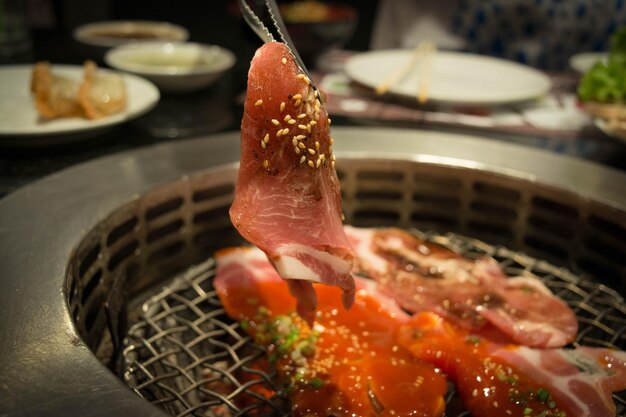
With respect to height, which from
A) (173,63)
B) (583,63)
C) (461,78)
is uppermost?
(583,63)

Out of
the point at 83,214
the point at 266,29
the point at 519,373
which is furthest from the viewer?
the point at 83,214

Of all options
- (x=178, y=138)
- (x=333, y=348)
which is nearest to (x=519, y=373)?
(x=333, y=348)

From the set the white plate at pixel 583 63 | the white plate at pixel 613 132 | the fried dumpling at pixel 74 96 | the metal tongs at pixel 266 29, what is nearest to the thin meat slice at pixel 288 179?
the metal tongs at pixel 266 29

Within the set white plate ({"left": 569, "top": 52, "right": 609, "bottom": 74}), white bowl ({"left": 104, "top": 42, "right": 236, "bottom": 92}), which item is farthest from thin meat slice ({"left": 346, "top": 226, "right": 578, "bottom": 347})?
white plate ({"left": 569, "top": 52, "right": 609, "bottom": 74})

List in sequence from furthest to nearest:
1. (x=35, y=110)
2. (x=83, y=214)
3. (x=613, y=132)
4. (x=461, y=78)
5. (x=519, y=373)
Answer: (x=461, y=78), (x=35, y=110), (x=613, y=132), (x=83, y=214), (x=519, y=373)

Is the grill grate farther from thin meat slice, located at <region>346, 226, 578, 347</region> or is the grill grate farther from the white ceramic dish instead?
the white ceramic dish

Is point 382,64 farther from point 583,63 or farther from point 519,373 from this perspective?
point 519,373
